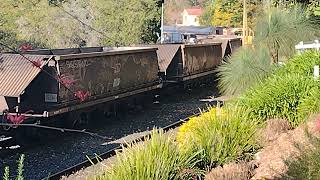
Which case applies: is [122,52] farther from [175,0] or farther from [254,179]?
[175,0]

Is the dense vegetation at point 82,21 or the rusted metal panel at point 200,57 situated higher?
the dense vegetation at point 82,21

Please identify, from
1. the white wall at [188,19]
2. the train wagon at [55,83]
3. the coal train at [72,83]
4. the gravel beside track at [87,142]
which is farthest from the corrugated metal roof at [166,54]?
the white wall at [188,19]

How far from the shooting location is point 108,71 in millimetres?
15531

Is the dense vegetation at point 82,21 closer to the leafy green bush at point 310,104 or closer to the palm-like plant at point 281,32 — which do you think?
the palm-like plant at point 281,32

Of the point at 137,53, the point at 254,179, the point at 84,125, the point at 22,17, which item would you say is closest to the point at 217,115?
the point at 254,179

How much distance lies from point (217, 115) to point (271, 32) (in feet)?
24.4

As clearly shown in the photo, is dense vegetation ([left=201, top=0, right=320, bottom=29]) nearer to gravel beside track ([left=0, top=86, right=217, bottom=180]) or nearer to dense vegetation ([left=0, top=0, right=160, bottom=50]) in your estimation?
gravel beside track ([left=0, top=86, right=217, bottom=180])

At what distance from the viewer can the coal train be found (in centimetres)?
1242

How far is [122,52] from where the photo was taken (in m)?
Answer: 16.4

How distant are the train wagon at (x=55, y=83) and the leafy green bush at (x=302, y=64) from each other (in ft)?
15.6

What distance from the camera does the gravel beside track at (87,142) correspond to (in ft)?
35.1

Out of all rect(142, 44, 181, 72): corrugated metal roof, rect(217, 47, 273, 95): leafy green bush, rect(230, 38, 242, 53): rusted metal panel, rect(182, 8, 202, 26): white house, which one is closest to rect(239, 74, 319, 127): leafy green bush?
rect(217, 47, 273, 95): leafy green bush

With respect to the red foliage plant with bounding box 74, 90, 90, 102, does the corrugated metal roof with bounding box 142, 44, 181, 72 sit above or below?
above

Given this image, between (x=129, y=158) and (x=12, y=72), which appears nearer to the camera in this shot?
(x=129, y=158)
